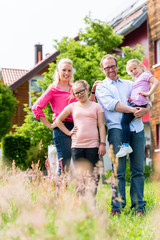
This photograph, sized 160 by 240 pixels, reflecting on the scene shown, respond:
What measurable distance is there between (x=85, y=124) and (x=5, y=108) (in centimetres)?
2690

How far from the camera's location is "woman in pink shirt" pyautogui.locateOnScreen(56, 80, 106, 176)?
5234mm

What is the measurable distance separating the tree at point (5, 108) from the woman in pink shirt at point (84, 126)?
85.6 ft

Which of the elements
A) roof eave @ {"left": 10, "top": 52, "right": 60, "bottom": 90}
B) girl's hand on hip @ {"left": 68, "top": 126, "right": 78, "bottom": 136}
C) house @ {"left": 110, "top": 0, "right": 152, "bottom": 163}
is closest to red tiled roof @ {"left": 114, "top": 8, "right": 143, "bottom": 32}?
house @ {"left": 110, "top": 0, "right": 152, "bottom": 163}

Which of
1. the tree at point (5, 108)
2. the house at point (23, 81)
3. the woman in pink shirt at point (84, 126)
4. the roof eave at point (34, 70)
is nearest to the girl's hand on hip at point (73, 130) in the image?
the woman in pink shirt at point (84, 126)

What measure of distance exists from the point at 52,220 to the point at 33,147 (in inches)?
652

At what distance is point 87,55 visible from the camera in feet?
56.4

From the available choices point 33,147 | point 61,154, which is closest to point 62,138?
point 61,154

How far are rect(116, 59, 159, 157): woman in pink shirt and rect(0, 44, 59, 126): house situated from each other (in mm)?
23644

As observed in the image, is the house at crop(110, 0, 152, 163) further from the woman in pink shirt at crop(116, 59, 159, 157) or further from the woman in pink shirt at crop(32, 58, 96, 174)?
the woman in pink shirt at crop(32, 58, 96, 174)

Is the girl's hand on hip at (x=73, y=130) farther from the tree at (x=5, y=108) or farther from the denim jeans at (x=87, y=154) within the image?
the tree at (x=5, y=108)

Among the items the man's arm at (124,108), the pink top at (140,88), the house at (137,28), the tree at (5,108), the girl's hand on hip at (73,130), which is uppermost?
the house at (137,28)

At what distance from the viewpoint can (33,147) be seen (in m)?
19.4

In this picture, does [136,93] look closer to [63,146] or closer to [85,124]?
[85,124]

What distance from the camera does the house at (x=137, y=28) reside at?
768 inches
